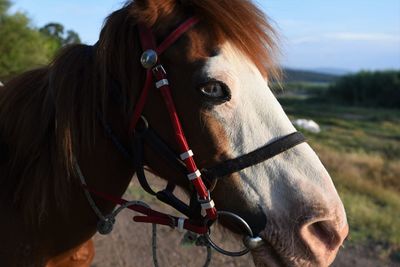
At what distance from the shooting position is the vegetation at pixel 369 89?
2264 inches

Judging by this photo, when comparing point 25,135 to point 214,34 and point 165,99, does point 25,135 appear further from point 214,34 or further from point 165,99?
point 214,34

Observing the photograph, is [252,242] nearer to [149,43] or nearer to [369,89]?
[149,43]

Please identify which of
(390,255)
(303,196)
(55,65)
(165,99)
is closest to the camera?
(303,196)

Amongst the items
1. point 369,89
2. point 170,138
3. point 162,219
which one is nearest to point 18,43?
point 162,219

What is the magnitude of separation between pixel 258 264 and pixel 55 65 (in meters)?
1.29

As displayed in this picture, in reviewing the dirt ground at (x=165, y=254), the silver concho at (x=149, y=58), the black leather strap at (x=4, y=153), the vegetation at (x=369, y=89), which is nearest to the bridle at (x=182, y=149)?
the silver concho at (x=149, y=58)

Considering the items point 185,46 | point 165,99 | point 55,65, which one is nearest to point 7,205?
point 55,65

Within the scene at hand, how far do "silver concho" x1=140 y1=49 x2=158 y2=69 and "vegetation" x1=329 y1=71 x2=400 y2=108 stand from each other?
60.3 meters

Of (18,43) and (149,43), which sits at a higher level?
(149,43)

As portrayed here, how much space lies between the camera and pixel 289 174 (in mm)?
1722

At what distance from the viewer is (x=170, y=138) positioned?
6.00 ft

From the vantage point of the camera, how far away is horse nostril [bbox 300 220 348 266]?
1.70 metres

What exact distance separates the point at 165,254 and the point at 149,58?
143 inches

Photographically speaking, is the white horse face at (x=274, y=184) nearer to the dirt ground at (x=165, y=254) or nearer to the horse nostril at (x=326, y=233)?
the horse nostril at (x=326, y=233)
